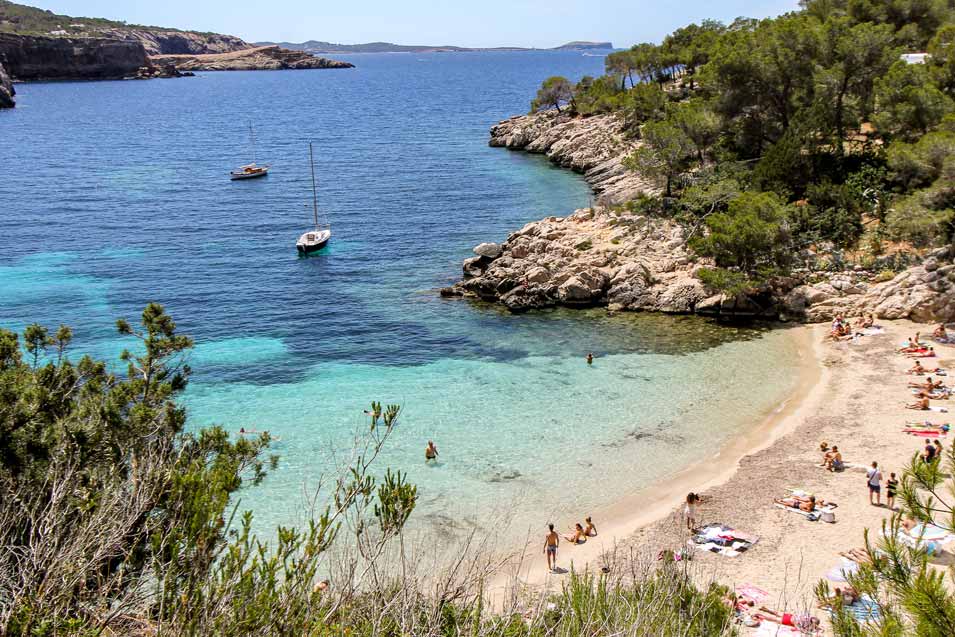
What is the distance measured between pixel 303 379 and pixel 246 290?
14.1 metres

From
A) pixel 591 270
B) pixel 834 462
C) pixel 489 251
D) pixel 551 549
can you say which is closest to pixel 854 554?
pixel 834 462

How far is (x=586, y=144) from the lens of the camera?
8006 cm

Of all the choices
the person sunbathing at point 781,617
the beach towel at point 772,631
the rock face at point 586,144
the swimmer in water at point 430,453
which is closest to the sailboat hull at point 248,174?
the rock face at point 586,144

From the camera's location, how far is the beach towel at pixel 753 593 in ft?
61.1

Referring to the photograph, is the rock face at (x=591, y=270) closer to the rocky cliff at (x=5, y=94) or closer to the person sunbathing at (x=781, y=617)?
the person sunbathing at (x=781, y=617)

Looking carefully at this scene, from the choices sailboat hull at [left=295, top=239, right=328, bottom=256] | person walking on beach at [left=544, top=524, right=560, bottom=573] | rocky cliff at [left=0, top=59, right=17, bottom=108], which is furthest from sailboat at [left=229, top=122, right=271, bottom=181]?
rocky cliff at [left=0, top=59, right=17, bottom=108]

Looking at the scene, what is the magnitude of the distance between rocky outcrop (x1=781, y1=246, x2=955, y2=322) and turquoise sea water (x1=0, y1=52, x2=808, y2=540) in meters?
3.15

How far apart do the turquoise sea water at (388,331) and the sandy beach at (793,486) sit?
4.25ft

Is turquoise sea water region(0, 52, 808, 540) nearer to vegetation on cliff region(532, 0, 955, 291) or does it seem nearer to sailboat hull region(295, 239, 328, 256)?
sailboat hull region(295, 239, 328, 256)

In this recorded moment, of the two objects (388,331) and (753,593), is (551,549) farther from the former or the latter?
(388,331)

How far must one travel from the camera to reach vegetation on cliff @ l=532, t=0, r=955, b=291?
3844cm

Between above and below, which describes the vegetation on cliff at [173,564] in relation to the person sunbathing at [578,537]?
above

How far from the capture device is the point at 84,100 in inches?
6294

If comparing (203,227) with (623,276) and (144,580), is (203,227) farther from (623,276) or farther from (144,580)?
(144,580)
